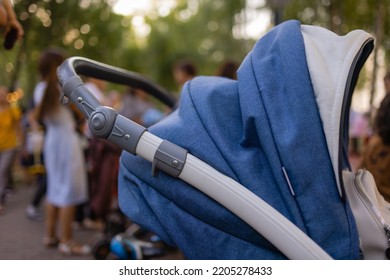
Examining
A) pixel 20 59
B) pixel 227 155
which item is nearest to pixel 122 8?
pixel 20 59

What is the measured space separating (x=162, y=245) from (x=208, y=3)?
55.8 ft

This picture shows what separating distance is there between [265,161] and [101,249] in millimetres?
2117

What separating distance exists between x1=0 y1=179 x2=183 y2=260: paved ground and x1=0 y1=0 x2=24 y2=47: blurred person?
1429 mm

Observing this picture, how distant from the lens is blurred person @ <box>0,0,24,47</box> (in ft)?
6.27

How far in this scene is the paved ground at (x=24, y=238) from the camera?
135 inches

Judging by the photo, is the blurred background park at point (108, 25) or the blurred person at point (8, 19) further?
the blurred background park at point (108, 25)

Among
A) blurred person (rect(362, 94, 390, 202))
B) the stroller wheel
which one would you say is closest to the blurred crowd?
blurred person (rect(362, 94, 390, 202))

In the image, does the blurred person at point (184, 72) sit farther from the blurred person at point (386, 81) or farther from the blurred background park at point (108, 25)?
the blurred person at point (386, 81)

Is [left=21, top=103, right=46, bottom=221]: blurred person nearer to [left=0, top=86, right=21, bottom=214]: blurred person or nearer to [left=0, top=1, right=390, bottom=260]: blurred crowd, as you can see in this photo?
[left=0, top=1, right=390, bottom=260]: blurred crowd

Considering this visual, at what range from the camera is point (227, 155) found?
146 centimetres

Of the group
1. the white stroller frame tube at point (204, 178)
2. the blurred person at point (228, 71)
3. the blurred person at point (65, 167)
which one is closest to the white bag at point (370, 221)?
the white stroller frame tube at point (204, 178)

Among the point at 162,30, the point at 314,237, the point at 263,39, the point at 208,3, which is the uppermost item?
the point at 263,39

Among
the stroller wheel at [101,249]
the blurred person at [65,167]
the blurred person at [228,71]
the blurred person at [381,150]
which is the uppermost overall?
the blurred person at [381,150]
